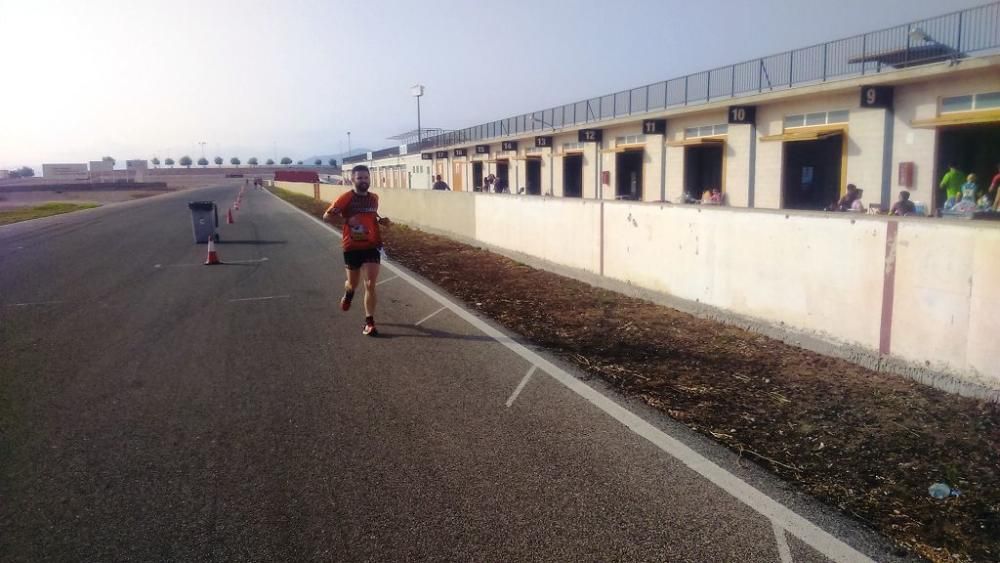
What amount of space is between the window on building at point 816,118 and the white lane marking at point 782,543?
2010cm

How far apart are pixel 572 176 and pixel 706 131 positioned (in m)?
12.5

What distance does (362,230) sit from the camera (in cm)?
892

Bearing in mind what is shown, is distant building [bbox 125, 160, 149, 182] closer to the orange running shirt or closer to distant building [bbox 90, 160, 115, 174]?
distant building [bbox 90, 160, 115, 174]

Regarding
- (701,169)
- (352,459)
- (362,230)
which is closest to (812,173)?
(701,169)

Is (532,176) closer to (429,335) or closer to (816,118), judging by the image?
(816,118)

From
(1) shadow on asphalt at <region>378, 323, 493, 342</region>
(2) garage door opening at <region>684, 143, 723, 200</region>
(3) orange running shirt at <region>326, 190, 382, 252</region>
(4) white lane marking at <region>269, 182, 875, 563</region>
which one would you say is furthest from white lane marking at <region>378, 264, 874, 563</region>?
(2) garage door opening at <region>684, 143, 723, 200</region>

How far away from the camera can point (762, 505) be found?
421cm

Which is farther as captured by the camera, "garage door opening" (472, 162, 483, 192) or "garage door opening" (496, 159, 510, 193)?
"garage door opening" (472, 162, 483, 192)

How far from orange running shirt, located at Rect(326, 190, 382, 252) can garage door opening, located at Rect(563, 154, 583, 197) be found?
3005 cm

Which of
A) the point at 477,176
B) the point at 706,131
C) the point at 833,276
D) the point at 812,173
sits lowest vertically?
the point at 833,276

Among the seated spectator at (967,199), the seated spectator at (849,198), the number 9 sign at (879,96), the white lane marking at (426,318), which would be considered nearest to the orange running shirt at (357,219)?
the white lane marking at (426,318)

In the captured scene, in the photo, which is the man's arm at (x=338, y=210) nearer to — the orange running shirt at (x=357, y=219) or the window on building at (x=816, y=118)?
the orange running shirt at (x=357, y=219)

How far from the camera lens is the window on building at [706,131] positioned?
26.4m

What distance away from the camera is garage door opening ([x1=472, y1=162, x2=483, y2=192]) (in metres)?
52.8
